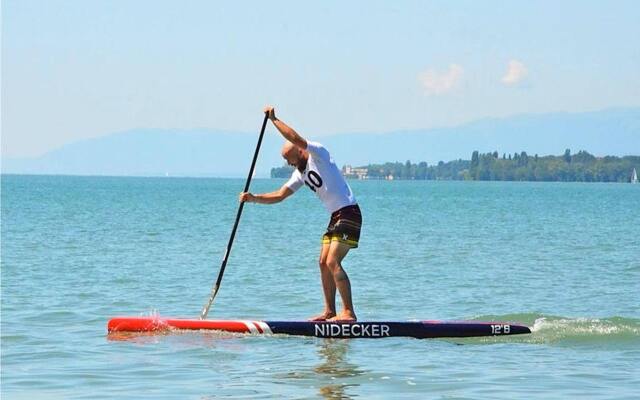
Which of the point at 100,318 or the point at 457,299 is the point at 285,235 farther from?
the point at 100,318

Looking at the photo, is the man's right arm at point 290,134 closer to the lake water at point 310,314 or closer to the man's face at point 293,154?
the man's face at point 293,154

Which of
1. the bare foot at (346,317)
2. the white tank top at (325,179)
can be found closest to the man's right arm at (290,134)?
the white tank top at (325,179)

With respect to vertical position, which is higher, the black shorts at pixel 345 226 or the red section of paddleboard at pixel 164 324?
the black shorts at pixel 345 226

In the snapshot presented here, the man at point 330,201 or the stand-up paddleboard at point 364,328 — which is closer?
the man at point 330,201

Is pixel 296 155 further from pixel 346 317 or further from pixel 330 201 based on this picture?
pixel 346 317

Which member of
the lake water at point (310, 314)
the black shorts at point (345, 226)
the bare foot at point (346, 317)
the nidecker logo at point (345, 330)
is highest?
the black shorts at point (345, 226)

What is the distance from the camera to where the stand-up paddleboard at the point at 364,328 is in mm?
14820

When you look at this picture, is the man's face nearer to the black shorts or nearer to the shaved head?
the shaved head

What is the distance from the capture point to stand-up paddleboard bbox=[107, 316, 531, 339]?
14.8 meters

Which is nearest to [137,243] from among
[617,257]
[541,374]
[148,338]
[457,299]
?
[617,257]

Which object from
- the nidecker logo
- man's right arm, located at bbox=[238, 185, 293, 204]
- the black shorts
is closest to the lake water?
the nidecker logo

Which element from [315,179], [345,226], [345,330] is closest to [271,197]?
[315,179]

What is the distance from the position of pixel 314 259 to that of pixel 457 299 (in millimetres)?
9874

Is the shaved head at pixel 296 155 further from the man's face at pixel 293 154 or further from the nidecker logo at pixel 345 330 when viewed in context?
the nidecker logo at pixel 345 330
